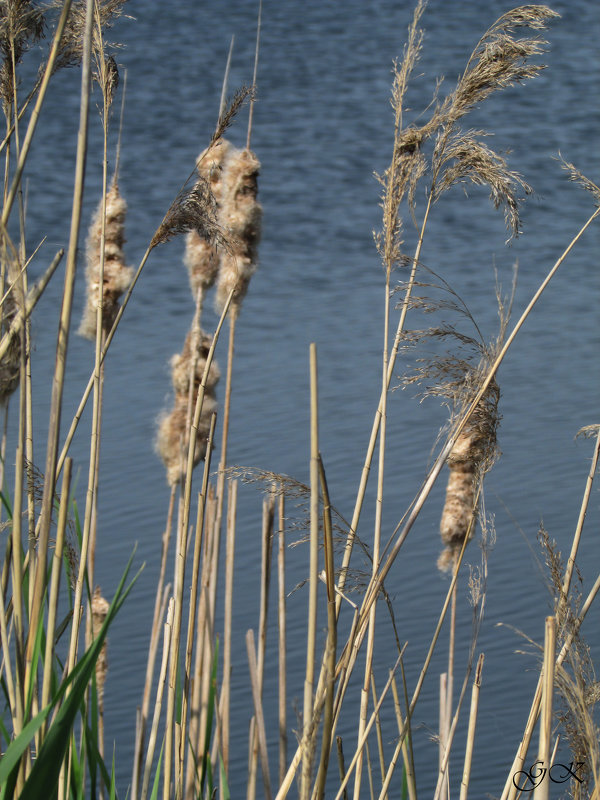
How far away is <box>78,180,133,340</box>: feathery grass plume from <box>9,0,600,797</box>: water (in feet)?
1.65

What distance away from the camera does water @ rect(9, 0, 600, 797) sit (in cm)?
394

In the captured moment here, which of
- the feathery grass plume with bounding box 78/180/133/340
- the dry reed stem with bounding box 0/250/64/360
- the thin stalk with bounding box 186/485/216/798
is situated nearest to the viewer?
the dry reed stem with bounding box 0/250/64/360

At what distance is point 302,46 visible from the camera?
11.1 m

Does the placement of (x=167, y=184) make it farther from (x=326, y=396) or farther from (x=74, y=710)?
(x=74, y=710)

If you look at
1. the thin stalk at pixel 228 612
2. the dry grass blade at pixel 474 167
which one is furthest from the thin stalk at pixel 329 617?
the thin stalk at pixel 228 612

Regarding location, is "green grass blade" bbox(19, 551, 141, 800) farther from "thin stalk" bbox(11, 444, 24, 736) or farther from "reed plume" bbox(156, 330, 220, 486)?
"reed plume" bbox(156, 330, 220, 486)

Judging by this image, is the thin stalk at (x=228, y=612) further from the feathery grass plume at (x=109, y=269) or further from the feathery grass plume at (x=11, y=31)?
the feathery grass plume at (x=11, y=31)

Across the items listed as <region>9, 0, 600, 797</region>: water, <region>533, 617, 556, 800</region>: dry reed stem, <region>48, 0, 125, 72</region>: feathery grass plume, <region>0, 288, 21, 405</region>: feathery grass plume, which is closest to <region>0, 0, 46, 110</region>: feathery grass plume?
<region>48, 0, 125, 72</region>: feathery grass plume

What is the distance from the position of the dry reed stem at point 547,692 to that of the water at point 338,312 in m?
0.20

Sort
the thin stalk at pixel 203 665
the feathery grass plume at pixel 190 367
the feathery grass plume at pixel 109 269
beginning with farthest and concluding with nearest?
the feathery grass plume at pixel 190 367
the feathery grass plume at pixel 109 269
the thin stalk at pixel 203 665

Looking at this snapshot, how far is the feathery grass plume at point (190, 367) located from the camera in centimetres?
229

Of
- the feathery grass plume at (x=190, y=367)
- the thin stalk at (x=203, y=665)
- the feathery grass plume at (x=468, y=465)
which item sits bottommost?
the thin stalk at (x=203, y=665)

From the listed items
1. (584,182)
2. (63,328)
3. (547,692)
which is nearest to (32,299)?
(63,328)

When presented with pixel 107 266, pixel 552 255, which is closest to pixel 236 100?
pixel 107 266
